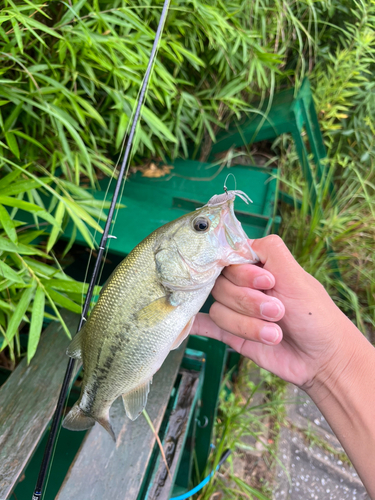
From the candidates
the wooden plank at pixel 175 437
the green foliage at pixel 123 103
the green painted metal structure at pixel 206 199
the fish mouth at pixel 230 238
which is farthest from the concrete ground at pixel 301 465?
the fish mouth at pixel 230 238

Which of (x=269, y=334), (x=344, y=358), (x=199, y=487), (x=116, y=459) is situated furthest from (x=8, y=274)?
(x=199, y=487)

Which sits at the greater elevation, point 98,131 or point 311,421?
point 98,131

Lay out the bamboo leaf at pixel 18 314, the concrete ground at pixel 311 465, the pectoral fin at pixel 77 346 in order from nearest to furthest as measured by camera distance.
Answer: the pectoral fin at pixel 77 346, the bamboo leaf at pixel 18 314, the concrete ground at pixel 311 465

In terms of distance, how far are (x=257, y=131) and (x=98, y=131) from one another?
1596mm

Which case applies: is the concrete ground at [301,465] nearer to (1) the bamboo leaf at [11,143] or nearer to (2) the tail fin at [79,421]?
(2) the tail fin at [79,421]

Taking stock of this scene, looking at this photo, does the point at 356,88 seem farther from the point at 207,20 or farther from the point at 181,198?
the point at 181,198

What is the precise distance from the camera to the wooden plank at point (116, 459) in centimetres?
145

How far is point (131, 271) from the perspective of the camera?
1.20m

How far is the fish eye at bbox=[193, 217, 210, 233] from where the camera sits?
1192 mm

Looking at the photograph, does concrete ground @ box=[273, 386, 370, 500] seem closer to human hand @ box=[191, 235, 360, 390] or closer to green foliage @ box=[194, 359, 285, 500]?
green foliage @ box=[194, 359, 285, 500]

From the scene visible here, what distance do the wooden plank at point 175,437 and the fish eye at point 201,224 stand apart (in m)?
1.29

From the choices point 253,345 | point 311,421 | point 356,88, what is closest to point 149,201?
point 253,345

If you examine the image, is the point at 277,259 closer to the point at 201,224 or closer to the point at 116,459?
the point at 201,224

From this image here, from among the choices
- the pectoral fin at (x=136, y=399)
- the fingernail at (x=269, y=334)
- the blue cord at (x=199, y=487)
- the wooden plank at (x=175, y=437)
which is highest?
the fingernail at (x=269, y=334)
